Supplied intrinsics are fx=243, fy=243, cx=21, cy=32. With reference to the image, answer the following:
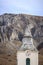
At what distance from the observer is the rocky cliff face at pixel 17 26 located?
70.0 feet

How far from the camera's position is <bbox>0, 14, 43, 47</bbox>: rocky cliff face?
2133 centimetres

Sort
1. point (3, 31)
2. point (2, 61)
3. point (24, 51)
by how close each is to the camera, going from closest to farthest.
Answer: point (24, 51), point (2, 61), point (3, 31)

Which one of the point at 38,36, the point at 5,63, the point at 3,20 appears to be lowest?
the point at 5,63

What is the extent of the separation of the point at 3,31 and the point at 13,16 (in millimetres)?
1706

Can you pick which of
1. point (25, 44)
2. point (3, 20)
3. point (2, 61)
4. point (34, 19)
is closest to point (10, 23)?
point (3, 20)

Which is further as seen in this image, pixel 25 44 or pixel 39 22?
pixel 39 22

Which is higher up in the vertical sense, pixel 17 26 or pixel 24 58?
pixel 17 26

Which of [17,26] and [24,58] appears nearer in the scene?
[24,58]

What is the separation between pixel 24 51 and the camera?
14.1 m

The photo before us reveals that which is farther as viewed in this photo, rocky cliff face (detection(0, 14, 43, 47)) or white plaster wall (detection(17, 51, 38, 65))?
rocky cliff face (detection(0, 14, 43, 47))

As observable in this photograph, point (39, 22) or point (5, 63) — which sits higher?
point (39, 22)

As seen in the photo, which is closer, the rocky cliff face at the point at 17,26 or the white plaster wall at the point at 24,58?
the white plaster wall at the point at 24,58

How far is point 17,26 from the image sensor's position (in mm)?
22031

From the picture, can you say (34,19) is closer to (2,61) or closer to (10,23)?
(10,23)
